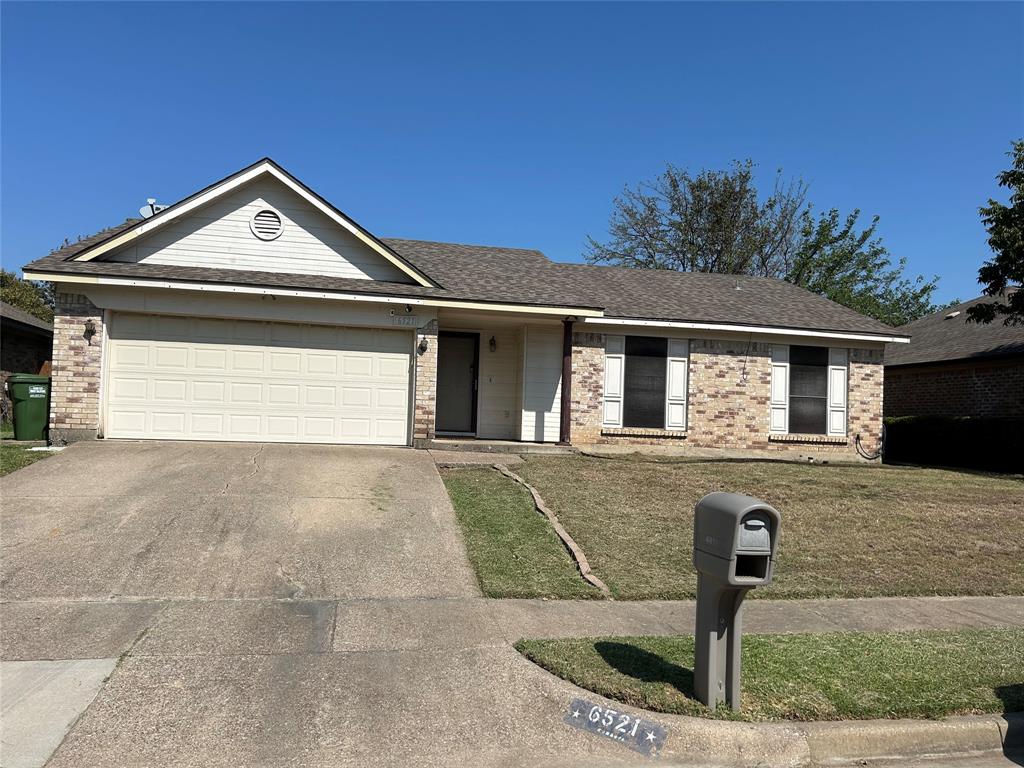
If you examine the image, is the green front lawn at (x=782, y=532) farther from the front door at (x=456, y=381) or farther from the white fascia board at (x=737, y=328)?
the front door at (x=456, y=381)

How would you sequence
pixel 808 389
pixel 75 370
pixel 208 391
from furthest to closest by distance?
pixel 808 389, pixel 208 391, pixel 75 370

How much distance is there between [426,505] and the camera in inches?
374

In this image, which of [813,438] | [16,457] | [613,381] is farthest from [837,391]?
[16,457]

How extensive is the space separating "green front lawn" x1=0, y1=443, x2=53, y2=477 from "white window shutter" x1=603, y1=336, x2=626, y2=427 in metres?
9.92

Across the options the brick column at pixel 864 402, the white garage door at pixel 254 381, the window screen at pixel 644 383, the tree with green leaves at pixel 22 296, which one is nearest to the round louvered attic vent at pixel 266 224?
the white garage door at pixel 254 381

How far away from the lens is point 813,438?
54.1ft

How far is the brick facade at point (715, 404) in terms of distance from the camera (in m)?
15.4

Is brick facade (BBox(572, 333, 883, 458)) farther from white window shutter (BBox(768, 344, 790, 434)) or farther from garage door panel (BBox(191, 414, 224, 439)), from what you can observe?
garage door panel (BBox(191, 414, 224, 439))

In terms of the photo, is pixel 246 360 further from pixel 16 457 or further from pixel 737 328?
pixel 737 328

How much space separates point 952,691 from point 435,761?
3.39 meters

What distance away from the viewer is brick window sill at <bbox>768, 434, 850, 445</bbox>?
16.3m

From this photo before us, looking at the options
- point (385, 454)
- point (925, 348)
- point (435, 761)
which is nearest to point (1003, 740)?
point (435, 761)

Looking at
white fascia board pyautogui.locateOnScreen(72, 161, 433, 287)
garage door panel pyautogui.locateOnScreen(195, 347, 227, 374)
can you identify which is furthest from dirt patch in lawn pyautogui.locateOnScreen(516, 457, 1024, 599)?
garage door panel pyautogui.locateOnScreen(195, 347, 227, 374)

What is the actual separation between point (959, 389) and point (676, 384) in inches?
400
